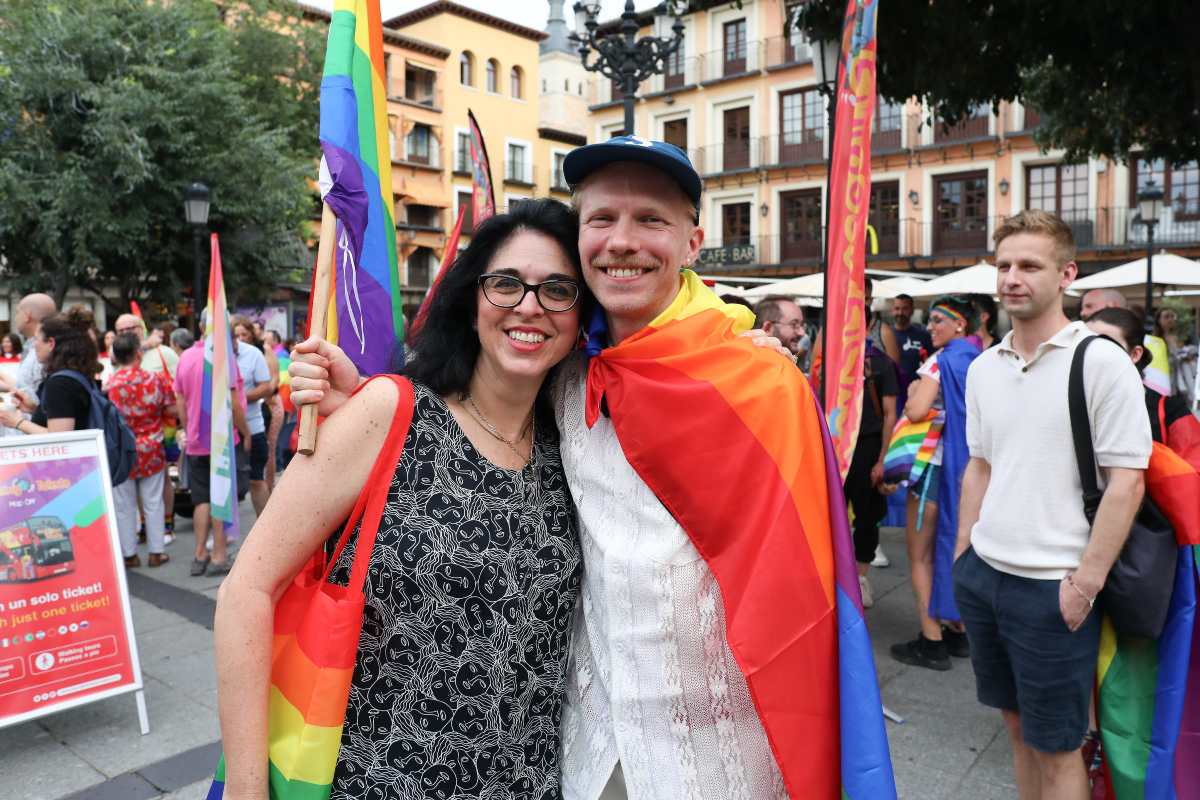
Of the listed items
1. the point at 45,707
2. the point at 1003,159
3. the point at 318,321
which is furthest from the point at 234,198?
the point at 1003,159

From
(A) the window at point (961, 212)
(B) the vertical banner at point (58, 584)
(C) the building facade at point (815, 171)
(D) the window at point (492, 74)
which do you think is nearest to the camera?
(B) the vertical banner at point (58, 584)

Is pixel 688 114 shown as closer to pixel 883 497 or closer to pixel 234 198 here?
pixel 234 198

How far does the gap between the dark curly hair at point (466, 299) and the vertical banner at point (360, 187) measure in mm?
204

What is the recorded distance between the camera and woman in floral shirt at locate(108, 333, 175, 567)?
264 inches

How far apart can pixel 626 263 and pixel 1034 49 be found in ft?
19.8

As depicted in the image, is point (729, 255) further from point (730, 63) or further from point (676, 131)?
point (730, 63)

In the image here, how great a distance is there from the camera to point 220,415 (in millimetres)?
6375

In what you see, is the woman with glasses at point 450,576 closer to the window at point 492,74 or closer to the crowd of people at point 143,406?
the crowd of people at point 143,406

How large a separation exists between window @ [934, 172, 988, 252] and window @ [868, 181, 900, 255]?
130cm

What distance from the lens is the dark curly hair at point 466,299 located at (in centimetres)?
Result: 181

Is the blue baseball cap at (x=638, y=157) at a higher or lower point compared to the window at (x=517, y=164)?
lower

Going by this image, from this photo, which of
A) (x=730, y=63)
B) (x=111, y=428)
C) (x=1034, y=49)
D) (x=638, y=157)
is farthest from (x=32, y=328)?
(x=730, y=63)

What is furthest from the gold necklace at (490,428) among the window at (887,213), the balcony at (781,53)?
the balcony at (781,53)

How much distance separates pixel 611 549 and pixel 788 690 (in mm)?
404
